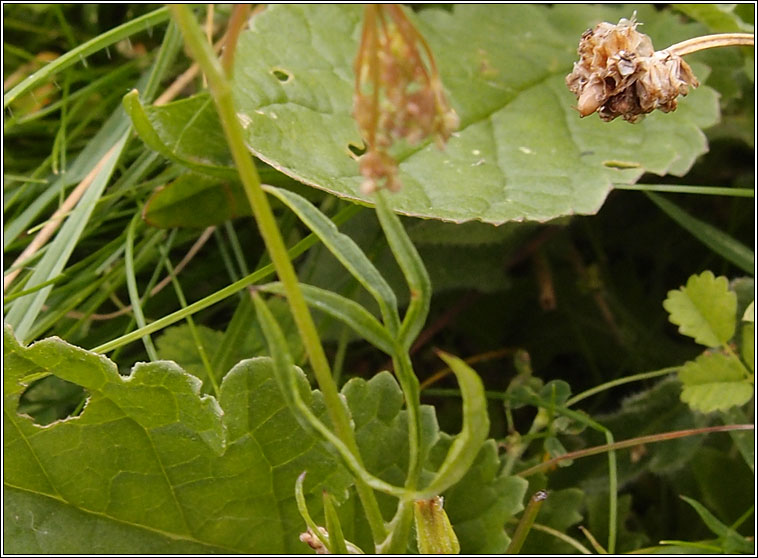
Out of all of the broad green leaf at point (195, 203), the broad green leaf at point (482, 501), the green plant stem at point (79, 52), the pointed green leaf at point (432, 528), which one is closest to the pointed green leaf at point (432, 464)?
the broad green leaf at point (482, 501)

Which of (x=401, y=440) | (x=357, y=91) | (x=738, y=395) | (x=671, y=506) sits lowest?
(x=671, y=506)

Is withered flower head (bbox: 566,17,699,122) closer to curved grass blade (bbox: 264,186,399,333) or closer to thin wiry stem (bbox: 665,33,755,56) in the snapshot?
thin wiry stem (bbox: 665,33,755,56)

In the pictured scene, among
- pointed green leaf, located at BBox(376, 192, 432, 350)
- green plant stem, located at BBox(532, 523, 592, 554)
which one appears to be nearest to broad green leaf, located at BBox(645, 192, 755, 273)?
green plant stem, located at BBox(532, 523, 592, 554)

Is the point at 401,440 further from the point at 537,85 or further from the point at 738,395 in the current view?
the point at 537,85

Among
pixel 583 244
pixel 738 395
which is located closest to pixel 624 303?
pixel 583 244

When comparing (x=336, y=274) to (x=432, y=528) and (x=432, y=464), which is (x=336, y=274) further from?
(x=432, y=528)

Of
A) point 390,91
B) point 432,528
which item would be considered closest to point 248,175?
point 390,91
